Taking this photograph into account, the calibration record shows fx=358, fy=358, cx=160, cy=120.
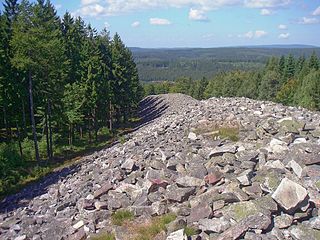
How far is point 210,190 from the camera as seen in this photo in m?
11.5

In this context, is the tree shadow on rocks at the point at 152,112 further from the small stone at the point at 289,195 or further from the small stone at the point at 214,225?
the small stone at the point at 289,195

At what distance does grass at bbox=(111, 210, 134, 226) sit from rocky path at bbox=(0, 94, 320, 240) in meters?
0.22

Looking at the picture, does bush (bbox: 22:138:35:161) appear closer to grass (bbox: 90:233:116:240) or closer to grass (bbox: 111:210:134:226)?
grass (bbox: 111:210:134:226)

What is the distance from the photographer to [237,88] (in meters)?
97.7

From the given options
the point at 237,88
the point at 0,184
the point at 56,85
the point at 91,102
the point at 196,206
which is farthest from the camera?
the point at 237,88

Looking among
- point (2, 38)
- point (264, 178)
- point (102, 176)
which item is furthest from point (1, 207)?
point (2, 38)

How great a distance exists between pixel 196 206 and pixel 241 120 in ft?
31.3

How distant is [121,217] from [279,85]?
7982 cm

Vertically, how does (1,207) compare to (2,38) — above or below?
below

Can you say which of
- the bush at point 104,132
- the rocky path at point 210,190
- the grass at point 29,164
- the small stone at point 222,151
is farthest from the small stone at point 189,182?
the bush at point 104,132

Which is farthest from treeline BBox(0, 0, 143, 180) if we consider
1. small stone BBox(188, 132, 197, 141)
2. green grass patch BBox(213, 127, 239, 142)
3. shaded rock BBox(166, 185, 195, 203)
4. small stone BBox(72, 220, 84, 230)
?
shaded rock BBox(166, 185, 195, 203)

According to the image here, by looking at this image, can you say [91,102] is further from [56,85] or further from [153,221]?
[153,221]

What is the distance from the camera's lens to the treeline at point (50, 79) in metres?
26.0

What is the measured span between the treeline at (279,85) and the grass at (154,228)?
57.2 metres
